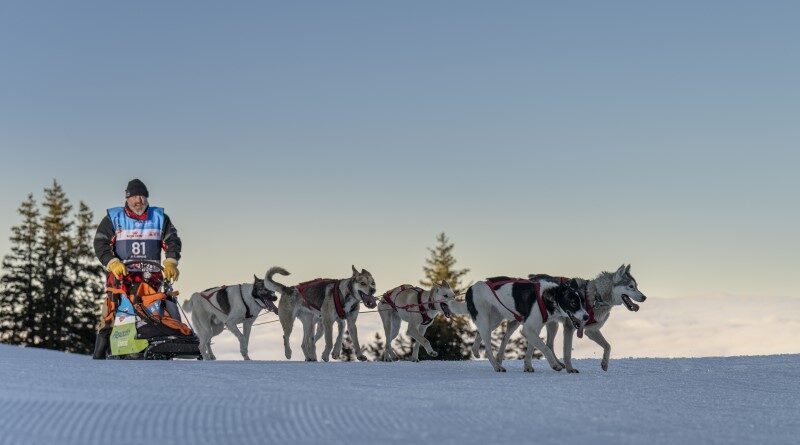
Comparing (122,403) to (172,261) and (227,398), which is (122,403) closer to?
(227,398)

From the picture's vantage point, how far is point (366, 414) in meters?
Answer: 7.45

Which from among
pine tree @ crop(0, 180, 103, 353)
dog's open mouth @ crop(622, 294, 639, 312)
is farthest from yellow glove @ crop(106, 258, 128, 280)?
pine tree @ crop(0, 180, 103, 353)

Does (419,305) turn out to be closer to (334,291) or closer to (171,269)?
(334,291)

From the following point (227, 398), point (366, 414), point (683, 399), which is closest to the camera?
point (366, 414)

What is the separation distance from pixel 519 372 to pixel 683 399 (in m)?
4.20

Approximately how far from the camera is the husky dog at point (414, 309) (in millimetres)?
18797

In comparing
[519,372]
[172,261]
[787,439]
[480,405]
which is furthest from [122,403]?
[519,372]

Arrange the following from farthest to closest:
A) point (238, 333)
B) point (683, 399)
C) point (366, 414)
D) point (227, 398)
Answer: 1. point (238, 333)
2. point (683, 399)
3. point (227, 398)
4. point (366, 414)

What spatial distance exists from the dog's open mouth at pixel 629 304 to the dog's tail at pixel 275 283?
270 inches

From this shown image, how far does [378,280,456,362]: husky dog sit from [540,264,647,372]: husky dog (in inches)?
160

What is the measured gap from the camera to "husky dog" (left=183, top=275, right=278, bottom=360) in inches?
758

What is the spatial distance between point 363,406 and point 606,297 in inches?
297

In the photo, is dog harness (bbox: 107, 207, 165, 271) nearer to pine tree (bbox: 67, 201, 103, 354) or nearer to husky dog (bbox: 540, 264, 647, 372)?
husky dog (bbox: 540, 264, 647, 372)

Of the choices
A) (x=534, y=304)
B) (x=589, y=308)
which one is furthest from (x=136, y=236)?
(x=589, y=308)
